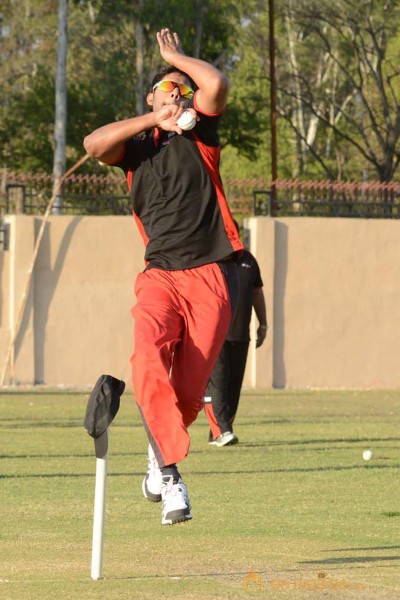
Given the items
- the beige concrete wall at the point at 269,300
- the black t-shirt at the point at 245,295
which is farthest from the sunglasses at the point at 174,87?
the beige concrete wall at the point at 269,300

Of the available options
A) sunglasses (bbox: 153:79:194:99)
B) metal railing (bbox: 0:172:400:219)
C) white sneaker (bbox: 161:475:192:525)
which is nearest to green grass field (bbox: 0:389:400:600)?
white sneaker (bbox: 161:475:192:525)

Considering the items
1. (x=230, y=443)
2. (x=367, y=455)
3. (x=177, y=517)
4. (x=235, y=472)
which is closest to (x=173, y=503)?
(x=177, y=517)

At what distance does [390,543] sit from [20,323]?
44.8 feet

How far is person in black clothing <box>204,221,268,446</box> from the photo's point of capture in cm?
1241

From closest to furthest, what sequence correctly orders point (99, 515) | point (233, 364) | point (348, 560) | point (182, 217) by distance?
point (99, 515), point (348, 560), point (182, 217), point (233, 364)

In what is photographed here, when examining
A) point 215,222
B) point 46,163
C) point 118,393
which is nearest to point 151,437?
point 118,393

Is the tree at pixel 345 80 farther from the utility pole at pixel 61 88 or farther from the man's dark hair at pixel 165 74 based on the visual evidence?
the man's dark hair at pixel 165 74

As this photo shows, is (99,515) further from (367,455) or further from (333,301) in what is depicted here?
(333,301)

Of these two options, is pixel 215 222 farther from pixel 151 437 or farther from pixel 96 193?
pixel 96 193

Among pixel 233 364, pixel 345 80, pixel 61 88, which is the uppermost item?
pixel 345 80

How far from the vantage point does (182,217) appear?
275 inches

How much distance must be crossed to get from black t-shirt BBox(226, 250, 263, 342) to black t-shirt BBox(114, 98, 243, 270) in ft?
16.4

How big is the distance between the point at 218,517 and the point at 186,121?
2.59m

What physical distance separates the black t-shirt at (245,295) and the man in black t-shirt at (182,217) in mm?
4972
